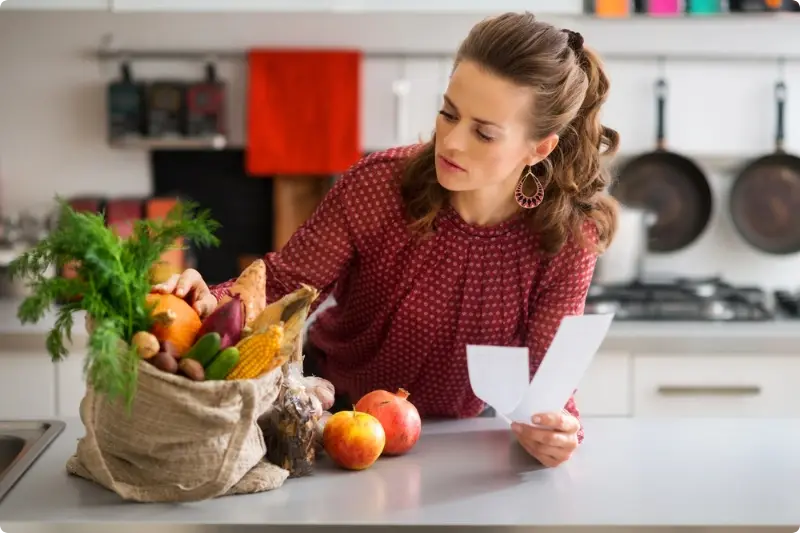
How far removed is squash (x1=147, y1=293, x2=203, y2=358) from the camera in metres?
1.15

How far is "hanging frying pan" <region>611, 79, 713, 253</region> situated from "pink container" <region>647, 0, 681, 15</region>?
323 mm

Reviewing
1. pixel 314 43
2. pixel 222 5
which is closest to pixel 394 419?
pixel 222 5

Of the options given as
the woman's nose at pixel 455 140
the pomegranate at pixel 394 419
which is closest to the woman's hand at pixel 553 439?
the pomegranate at pixel 394 419

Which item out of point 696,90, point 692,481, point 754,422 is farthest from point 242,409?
point 696,90

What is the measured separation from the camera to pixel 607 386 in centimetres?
259

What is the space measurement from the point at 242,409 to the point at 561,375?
1.49 feet

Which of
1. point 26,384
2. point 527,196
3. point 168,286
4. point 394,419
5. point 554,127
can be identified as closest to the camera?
point 168,286

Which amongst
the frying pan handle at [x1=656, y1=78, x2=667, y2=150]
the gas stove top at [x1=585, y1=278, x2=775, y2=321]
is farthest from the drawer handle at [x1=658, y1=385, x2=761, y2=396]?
the frying pan handle at [x1=656, y1=78, x2=667, y2=150]

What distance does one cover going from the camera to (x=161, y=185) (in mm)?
3121

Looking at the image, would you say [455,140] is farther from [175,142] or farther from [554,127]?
[175,142]

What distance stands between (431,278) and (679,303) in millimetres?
1246

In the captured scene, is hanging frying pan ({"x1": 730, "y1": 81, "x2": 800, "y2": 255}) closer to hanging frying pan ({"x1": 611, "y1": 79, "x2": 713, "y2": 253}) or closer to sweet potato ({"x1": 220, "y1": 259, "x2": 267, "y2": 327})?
hanging frying pan ({"x1": 611, "y1": 79, "x2": 713, "y2": 253})

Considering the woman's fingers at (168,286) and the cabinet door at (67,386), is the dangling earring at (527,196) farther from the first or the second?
the cabinet door at (67,386)

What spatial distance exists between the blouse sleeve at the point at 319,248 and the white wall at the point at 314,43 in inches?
57.2
